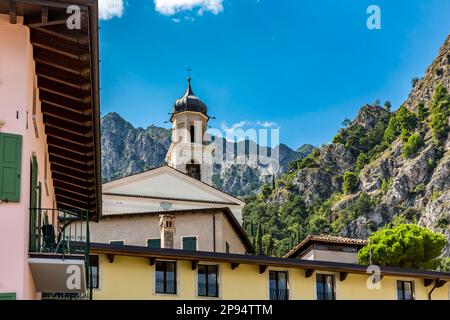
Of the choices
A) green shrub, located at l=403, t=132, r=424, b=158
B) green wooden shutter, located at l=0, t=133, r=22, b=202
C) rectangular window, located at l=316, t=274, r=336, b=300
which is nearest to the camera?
green wooden shutter, located at l=0, t=133, r=22, b=202

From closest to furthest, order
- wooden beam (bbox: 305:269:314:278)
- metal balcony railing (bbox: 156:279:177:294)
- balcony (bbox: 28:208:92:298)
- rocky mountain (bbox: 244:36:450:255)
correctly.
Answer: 1. balcony (bbox: 28:208:92:298)
2. metal balcony railing (bbox: 156:279:177:294)
3. wooden beam (bbox: 305:269:314:278)
4. rocky mountain (bbox: 244:36:450:255)

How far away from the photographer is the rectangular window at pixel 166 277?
32.4 m

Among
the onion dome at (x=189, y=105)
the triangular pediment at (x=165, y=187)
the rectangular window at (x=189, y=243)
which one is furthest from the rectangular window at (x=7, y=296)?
the onion dome at (x=189, y=105)

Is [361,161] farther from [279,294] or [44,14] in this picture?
[44,14]

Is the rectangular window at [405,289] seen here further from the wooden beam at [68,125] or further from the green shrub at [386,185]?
the green shrub at [386,185]

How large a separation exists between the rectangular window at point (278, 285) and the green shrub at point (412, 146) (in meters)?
135

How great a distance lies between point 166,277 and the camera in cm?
3259

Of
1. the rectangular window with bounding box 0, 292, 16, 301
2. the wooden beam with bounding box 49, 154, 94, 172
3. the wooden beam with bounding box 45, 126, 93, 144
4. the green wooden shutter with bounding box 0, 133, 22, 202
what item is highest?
the wooden beam with bounding box 45, 126, 93, 144

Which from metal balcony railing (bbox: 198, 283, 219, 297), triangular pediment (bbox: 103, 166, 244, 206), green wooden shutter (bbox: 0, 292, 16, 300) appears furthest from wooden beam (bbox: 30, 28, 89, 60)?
triangular pediment (bbox: 103, 166, 244, 206)

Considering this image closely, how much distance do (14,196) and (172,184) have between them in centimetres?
4966

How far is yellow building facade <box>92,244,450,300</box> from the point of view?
3155 cm

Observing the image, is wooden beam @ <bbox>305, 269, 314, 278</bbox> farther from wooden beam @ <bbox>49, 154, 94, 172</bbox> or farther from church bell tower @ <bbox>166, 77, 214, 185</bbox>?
church bell tower @ <bbox>166, 77, 214, 185</bbox>
